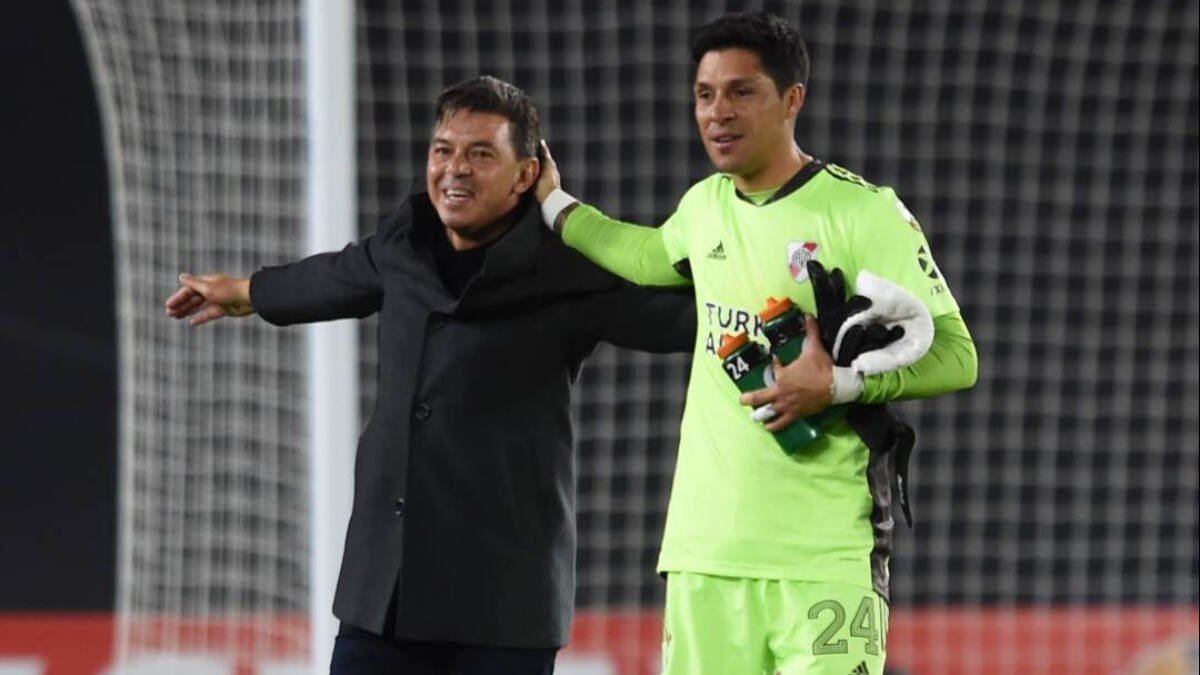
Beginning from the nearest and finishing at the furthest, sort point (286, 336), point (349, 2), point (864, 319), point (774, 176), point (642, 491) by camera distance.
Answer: point (864, 319) < point (774, 176) < point (349, 2) < point (286, 336) < point (642, 491)

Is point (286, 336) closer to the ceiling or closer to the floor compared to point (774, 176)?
closer to the floor

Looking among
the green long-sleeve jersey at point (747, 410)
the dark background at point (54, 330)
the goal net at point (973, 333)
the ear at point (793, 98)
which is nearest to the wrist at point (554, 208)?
the green long-sleeve jersey at point (747, 410)

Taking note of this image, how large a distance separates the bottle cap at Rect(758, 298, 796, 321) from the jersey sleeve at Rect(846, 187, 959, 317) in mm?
93

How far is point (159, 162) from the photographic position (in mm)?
5031

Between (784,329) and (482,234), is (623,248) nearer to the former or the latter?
(482,234)

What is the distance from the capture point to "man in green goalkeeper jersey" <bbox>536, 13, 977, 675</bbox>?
99.7 inches

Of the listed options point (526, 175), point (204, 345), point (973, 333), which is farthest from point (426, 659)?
point (973, 333)

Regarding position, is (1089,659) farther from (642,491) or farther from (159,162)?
(159,162)

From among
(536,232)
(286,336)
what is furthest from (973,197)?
(536,232)

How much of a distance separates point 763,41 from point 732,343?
40cm

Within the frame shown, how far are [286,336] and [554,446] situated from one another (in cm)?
238

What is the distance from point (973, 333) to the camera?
5793 millimetres

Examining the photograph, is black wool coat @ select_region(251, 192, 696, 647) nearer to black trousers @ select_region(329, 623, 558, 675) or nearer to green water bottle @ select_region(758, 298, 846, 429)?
black trousers @ select_region(329, 623, 558, 675)

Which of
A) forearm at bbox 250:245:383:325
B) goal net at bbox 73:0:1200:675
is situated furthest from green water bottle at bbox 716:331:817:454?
goal net at bbox 73:0:1200:675
